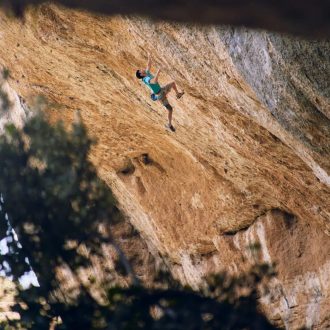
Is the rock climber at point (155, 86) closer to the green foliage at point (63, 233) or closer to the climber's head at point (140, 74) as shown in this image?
the climber's head at point (140, 74)

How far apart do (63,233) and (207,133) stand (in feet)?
22.6

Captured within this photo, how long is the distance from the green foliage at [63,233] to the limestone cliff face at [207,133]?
0.64m

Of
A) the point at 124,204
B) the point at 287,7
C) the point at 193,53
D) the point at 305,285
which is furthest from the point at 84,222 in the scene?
the point at 287,7

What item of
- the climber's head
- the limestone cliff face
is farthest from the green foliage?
the climber's head

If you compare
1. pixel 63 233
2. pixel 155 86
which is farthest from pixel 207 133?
pixel 63 233

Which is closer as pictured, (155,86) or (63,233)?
(155,86)

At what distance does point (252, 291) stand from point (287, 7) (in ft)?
35.0

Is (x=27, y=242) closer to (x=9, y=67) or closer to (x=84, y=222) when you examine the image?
(x=84, y=222)

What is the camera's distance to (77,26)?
11.9 meters

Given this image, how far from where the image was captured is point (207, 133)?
12.5 m

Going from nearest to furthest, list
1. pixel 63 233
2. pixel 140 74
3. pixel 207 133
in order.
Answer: pixel 140 74 → pixel 207 133 → pixel 63 233

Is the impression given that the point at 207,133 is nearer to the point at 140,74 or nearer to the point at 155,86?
the point at 155,86

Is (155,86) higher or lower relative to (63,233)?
lower

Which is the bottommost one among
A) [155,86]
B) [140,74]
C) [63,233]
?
[155,86]
